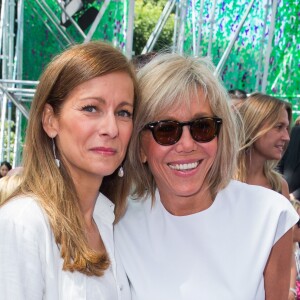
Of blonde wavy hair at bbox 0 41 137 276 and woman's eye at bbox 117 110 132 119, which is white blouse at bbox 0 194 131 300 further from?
woman's eye at bbox 117 110 132 119

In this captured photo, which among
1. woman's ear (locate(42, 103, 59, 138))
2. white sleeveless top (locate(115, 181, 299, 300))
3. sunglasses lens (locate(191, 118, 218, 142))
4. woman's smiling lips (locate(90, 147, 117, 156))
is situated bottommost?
white sleeveless top (locate(115, 181, 299, 300))

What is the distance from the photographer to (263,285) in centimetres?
249

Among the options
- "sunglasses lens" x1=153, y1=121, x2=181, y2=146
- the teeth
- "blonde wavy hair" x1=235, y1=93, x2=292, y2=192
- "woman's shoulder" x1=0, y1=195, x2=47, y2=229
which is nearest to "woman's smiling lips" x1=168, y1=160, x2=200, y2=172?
the teeth

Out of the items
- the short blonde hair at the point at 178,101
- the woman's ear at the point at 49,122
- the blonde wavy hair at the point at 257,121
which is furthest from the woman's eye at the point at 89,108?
the blonde wavy hair at the point at 257,121

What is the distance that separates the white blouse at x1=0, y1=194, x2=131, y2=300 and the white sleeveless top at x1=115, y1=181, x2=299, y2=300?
41cm

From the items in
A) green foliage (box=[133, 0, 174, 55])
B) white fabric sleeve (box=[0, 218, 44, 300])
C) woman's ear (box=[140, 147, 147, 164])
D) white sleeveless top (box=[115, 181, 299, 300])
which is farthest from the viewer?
green foliage (box=[133, 0, 174, 55])

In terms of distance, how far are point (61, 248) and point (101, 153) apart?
0.38m

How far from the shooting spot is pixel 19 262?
6.28ft

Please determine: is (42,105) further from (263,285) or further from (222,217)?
(263,285)

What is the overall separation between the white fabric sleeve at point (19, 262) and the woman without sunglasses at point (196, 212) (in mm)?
614

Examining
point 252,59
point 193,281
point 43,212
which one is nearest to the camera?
point 43,212

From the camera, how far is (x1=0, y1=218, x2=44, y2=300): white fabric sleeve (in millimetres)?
1907

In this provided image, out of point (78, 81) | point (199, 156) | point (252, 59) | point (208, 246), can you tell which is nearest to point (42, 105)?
point (78, 81)

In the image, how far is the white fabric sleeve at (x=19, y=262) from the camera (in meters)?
1.91
